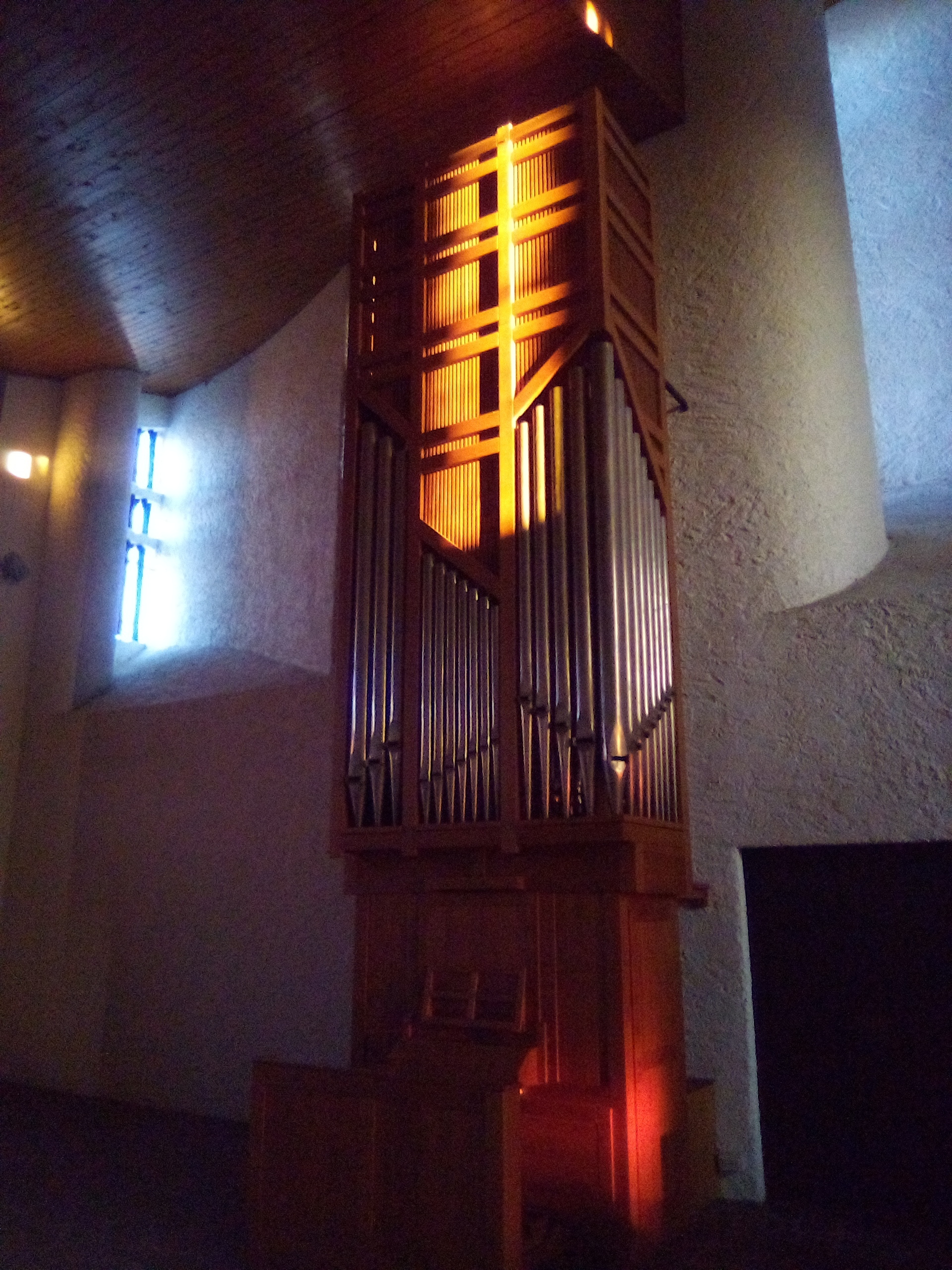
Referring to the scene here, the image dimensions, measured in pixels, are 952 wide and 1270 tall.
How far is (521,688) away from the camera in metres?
4.02

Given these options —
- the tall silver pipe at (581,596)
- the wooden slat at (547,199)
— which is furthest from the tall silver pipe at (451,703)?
the wooden slat at (547,199)

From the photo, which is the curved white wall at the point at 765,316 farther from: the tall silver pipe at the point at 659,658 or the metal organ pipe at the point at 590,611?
the metal organ pipe at the point at 590,611

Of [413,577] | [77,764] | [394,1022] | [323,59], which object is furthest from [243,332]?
[394,1022]

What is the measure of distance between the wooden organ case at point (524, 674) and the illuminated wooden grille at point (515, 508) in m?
0.01

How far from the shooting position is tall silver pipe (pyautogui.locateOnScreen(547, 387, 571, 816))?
12.7 ft

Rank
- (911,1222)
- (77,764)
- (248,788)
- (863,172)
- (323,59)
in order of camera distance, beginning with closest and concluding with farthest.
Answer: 1. (911,1222)
2. (323,59)
3. (863,172)
4. (248,788)
5. (77,764)

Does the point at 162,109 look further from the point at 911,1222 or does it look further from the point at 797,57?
the point at 911,1222

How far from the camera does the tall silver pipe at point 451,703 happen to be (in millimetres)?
4105

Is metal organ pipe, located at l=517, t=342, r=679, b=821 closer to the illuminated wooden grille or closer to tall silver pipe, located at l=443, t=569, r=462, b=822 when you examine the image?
the illuminated wooden grille

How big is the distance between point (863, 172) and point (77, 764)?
20.8ft

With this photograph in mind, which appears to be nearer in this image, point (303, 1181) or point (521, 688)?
point (303, 1181)

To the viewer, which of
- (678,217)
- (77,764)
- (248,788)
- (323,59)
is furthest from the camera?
(77,764)

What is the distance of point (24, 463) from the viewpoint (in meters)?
8.02

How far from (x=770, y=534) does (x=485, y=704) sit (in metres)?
1.65
